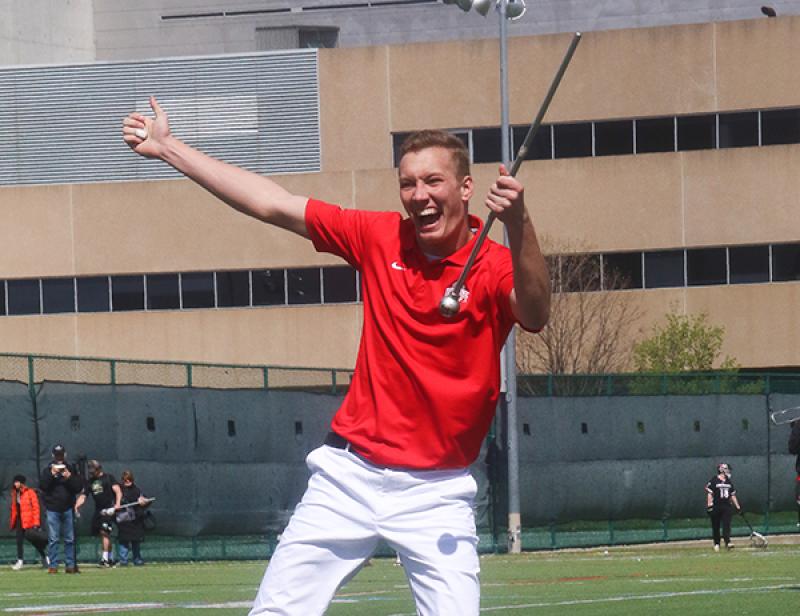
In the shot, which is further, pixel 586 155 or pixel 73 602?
pixel 586 155

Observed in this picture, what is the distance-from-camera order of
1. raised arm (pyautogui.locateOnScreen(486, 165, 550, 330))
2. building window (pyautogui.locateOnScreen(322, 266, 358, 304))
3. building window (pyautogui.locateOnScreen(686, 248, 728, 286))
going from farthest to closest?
building window (pyautogui.locateOnScreen(322, 266, 358, 304))
building window (pyautogui.locateOnScreen(686, 248, 728, 286))
raised arm (pyautogui.locateOnScreen(486, 165, 550, 330))

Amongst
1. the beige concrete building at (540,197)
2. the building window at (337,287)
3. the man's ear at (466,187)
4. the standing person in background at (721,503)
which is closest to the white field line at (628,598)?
the man's ear at (466,187)

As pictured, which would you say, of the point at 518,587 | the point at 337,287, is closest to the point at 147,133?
the point at 518,587

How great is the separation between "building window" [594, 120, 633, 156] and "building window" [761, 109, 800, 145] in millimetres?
3706

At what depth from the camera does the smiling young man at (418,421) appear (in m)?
6.01

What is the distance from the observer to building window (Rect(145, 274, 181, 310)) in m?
53.4

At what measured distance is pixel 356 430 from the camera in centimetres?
616

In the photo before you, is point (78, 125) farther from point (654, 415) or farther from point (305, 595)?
point (305, 595)

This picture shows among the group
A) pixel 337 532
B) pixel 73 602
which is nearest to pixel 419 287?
pixel 337 532

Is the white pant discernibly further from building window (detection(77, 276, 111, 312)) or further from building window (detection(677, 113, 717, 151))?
building window (detection(77, 276, 111, 312))

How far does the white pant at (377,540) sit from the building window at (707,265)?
45752mm

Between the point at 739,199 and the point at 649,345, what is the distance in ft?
16.7

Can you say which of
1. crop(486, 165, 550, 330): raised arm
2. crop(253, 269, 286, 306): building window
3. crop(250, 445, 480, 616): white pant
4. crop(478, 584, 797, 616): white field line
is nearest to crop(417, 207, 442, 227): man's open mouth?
crop(486, 165, 550, 330): raised arm

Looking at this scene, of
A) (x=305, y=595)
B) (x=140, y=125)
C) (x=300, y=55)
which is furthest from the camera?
(x=300, y=55)
